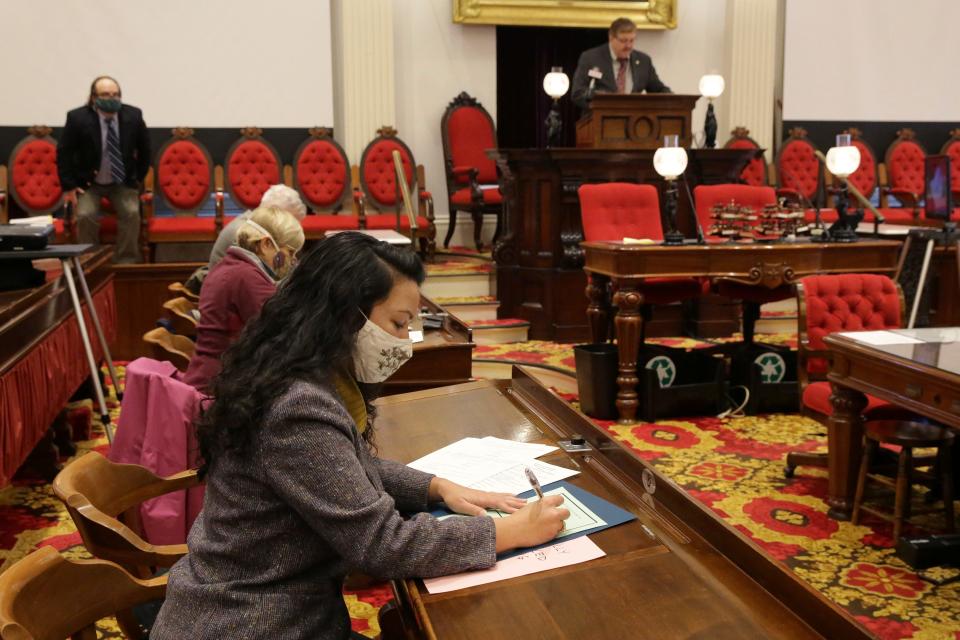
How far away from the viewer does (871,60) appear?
970 centimetres

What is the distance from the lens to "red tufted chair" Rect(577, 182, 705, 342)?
5.30m

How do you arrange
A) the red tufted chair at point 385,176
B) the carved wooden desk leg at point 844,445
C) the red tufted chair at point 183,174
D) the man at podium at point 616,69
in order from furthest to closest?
the red tufted chair at point 385,176 < the red tufted chair at point 183,174 < the man at podium at point 616,69 < the carved wooden desk leg at point 844,445

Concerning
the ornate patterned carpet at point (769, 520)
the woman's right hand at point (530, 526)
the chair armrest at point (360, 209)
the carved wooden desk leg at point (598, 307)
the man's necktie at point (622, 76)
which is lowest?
the ornate patterned carpet at point (769, 520)

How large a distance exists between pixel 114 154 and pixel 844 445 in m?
5.87

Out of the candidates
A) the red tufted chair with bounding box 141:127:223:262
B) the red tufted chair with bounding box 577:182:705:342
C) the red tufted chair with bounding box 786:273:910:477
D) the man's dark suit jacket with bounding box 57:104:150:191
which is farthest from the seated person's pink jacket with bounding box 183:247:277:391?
the red tufted chair with bounding box 141:127:223:262

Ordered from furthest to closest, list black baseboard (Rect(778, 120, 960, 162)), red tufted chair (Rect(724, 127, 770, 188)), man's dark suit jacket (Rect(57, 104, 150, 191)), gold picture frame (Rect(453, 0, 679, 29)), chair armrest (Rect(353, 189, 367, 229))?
black baseboard (Rect(778, 120, 960, 162)), red tufted chair (Rect(724, 127, 770, 188)), gold picture frame (Rect(453, 0, 679, 29)), chair armrest (Rect(353, 189, 367, 229)), man's dark suit jacket (Rect(57, 104, 150, 191))

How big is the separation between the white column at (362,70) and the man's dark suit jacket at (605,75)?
2456 mm

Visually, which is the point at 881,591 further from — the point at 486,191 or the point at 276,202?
the point at 486,191

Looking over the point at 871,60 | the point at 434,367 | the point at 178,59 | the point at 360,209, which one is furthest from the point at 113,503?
the point at 871,60

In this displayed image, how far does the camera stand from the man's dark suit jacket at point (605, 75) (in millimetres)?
6750

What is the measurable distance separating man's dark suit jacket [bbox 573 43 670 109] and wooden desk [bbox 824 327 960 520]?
12.3ft

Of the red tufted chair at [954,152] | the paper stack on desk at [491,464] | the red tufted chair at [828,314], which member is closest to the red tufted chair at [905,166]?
the red tufted chair at [954,152]

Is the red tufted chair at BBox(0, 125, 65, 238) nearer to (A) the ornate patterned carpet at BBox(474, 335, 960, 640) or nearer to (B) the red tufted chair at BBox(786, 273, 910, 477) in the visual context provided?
(A) the ornate patterned carpet at BBox(474, 335, 960, 640)

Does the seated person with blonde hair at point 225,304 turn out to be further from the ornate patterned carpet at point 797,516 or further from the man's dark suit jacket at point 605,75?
the man's dark suit jacket at point 605,75
